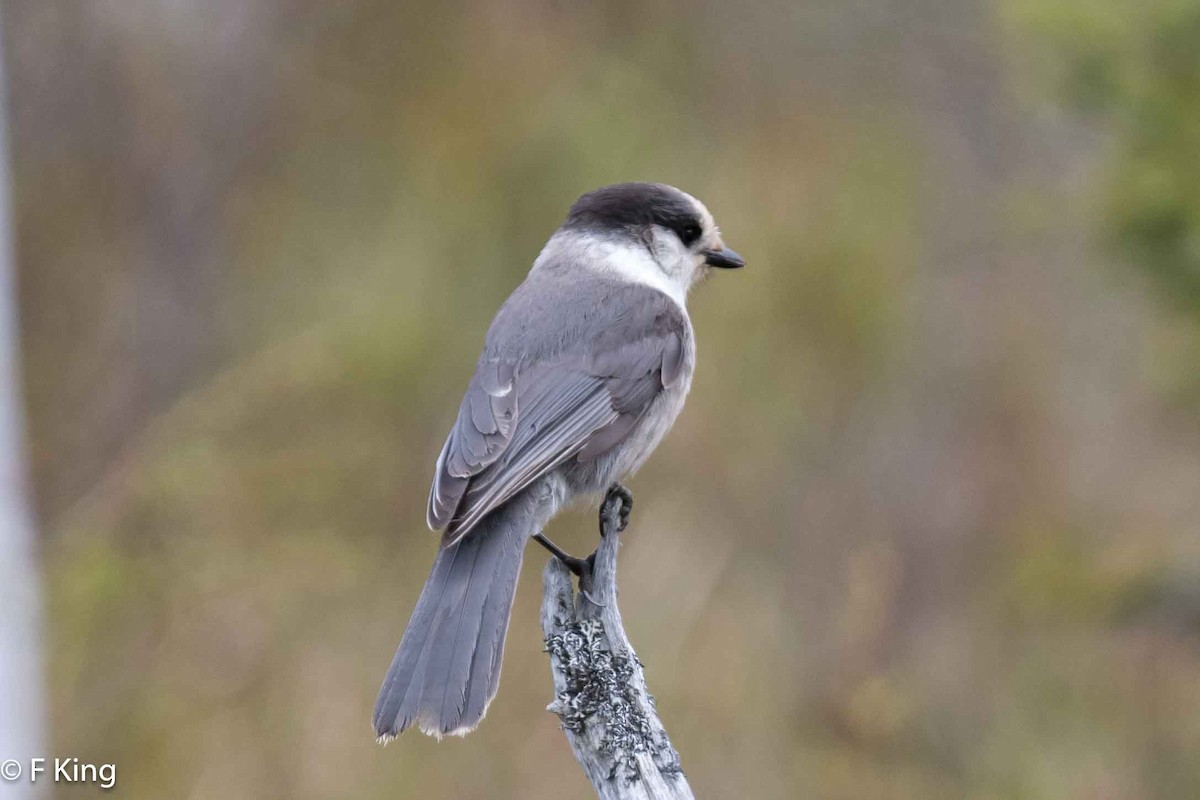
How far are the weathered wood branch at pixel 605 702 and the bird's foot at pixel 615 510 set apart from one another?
424 mm

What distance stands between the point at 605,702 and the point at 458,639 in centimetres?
43

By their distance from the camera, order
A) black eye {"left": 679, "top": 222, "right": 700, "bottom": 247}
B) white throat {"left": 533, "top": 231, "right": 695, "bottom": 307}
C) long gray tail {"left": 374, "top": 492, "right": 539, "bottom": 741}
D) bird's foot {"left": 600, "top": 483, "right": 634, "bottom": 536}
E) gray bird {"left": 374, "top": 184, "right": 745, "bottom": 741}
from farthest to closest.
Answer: black eye {"left": 679, "top": 222, "right": 700, "bottom": 247} < white throat {"left": 533, "top": 231, "right": 695, "bottom": 307} < bird's foot {"left": 600, "top": 483, "right": 634, "bottom": 536} < gray bird {"left": 374, "top": 184, "right": 745, "bottom": 741} < long gray tail {"left": 374, "top": 492, "right": 539, "bottom": 741}

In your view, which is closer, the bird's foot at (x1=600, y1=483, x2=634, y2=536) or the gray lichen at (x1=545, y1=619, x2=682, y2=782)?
the gray lichen at (x1=545, y1=619, x2=682, y2=782)

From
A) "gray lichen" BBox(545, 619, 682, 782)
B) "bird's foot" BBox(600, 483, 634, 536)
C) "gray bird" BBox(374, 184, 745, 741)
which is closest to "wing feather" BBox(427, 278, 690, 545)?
"gray bird" BBox(374, 184, 745, 741)

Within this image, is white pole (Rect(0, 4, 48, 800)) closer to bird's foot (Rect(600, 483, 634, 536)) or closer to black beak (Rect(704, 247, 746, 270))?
bird's foot (Rect(600, 483, 634, 536))

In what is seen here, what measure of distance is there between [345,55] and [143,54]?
3.04 feet

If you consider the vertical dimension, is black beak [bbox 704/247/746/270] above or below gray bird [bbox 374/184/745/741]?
above

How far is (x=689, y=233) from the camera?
4340mm

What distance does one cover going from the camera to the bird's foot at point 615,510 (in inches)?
136

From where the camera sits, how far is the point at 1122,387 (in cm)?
666

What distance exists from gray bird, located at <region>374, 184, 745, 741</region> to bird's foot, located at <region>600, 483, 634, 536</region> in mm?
65

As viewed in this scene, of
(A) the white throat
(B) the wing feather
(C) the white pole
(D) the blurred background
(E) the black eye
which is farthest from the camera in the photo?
(D) the blurred background

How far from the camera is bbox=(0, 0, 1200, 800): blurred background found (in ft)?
15.9

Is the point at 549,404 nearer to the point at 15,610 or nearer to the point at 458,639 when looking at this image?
the point at 458,639
